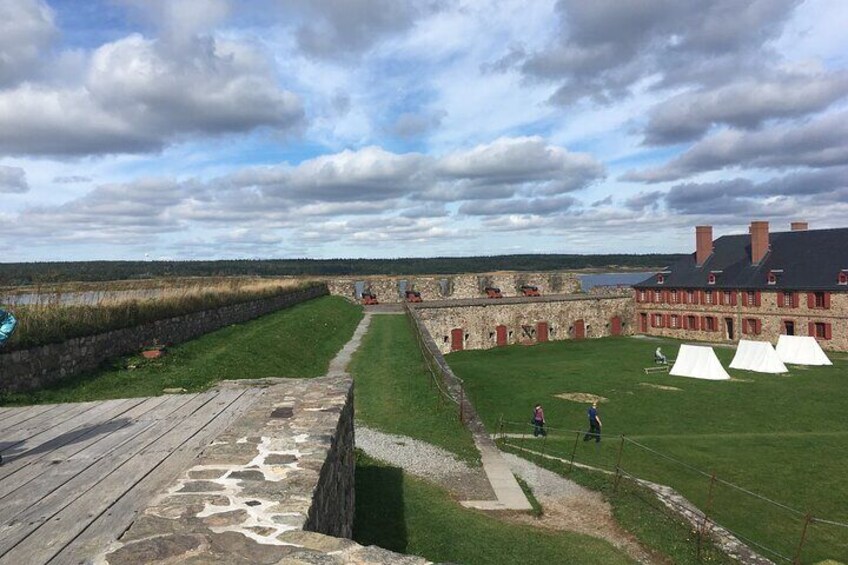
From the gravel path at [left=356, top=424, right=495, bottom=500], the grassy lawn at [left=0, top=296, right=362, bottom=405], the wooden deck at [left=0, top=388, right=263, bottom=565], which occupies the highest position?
the wooden deck at [left=0, top=388, right=263, bottom=565]

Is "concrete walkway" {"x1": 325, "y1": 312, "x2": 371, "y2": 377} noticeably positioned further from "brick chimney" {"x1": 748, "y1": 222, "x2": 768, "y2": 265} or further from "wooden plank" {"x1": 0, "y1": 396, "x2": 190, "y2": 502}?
"brick chimney" {"x1": 748, "y1": 222, "x2": 768, "y2": 265}

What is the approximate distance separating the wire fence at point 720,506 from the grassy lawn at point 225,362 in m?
6.75

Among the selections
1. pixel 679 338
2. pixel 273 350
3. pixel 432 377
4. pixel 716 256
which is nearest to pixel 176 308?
pixel 273 350

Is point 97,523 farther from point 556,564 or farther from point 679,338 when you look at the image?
point 679,338

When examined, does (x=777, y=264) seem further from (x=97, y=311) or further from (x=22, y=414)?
(x=22, y=414)

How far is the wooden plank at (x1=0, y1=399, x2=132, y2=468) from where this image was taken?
5004mm

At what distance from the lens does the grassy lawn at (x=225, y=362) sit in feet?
34.2

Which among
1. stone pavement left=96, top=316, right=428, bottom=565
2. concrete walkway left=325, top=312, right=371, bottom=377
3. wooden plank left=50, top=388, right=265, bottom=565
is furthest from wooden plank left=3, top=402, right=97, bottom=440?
concrete walkway left=325, top=312, right=371, bottom=377

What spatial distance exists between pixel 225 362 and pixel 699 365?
21243mm

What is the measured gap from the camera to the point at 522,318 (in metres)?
42.8

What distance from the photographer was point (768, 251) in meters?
43.7

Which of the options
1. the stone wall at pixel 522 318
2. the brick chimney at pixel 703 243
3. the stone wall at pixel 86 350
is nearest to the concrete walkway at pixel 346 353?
the stone wall at pixel 86 350

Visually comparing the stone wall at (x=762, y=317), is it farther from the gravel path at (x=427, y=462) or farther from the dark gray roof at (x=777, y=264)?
the gravel path at (x=427, y=462)

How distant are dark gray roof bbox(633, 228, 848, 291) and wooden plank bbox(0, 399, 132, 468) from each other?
42962 mm
